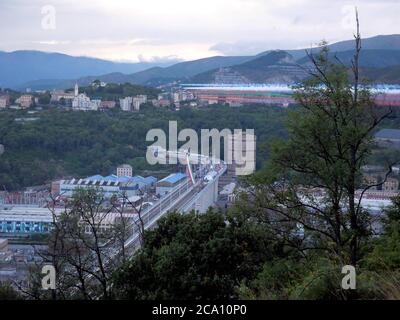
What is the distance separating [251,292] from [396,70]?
9.75 m

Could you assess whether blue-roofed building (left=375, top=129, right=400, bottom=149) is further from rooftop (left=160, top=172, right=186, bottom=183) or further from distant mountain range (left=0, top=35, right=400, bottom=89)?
rooftop (left=160, top=172, right=186, bottom=183)

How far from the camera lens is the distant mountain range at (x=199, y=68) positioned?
1145cm

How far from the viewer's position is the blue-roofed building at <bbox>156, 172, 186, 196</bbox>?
870 cm

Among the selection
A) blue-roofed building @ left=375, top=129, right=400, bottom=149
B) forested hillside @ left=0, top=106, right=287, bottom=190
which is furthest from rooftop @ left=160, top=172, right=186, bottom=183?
blue-roofed building @ left=375, top=129, right=400, bottom=149

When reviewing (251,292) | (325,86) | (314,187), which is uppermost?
(325,86)

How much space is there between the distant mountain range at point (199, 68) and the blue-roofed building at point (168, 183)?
2.53 meters

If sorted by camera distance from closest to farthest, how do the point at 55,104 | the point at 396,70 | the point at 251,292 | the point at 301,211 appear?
the point at 251,292, the point at 301,211, the point at 396,70, the point at 55,104

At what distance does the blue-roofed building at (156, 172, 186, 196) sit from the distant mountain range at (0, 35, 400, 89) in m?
2.53

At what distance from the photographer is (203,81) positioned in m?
19.1

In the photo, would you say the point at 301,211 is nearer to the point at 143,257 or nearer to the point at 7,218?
the point at 143,257

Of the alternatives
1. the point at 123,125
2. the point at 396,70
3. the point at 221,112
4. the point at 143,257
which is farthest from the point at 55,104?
the point at 143,257

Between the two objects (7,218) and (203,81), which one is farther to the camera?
(203,81)

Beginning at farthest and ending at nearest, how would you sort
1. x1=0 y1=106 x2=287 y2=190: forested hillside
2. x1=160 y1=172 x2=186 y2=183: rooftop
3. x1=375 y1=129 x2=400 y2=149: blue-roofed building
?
1. x1=0 y1=106 x2=287 y2=190: forested hillside
2. x1=160 y1=172 x2=186 y2=183: rooftop
3. x1=375 y1=129 x2=400 y2=149: blue-roofed building

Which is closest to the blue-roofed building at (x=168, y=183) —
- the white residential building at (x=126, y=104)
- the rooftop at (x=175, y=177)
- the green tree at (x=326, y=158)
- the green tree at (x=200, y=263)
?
the rooftop at (x=175, y=177)
